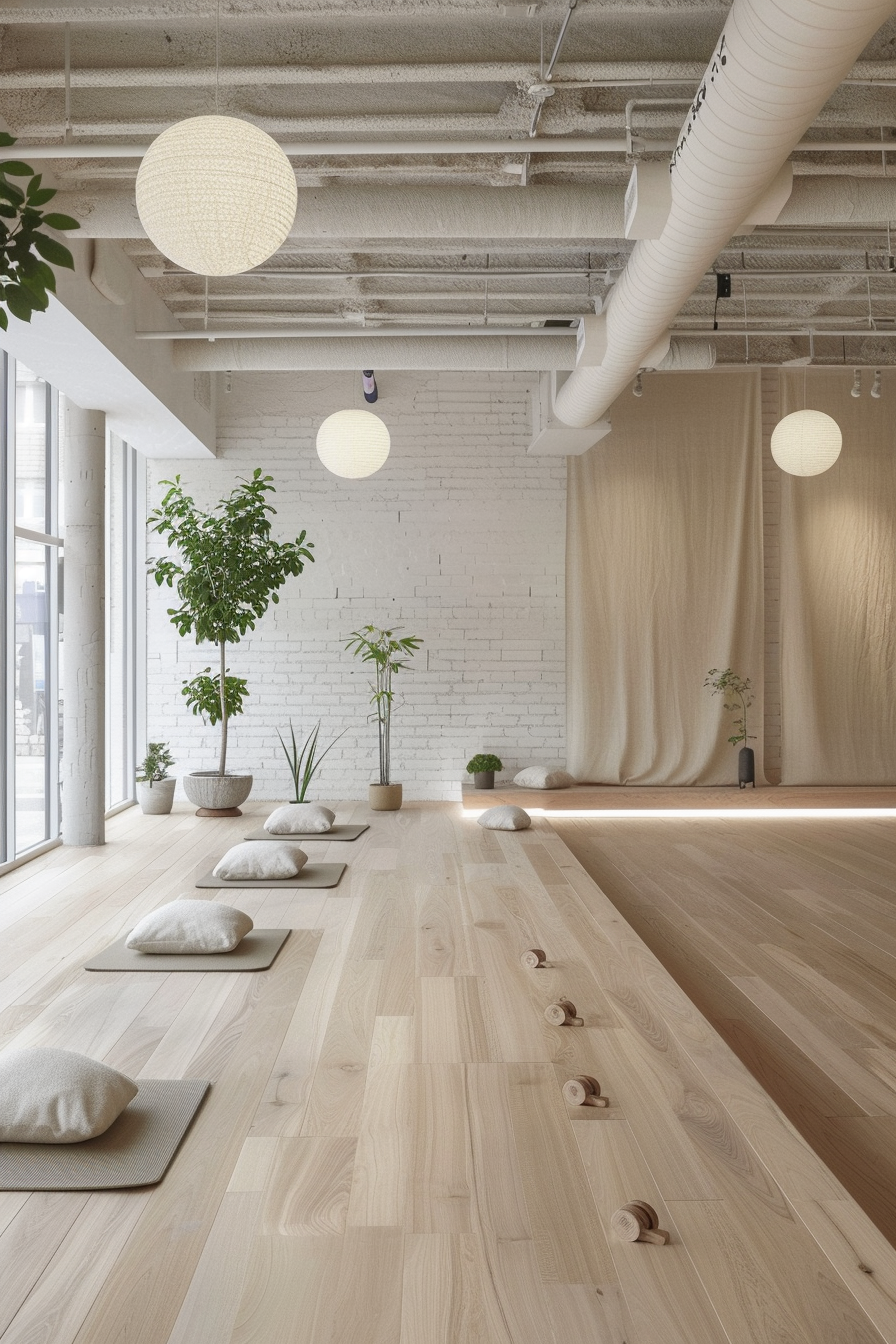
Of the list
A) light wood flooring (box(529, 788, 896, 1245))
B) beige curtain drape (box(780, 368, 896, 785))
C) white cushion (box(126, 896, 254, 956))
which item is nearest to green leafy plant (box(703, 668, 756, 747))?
beige curtain drape (box(780, 368, 896, 785))

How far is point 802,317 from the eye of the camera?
654 cm

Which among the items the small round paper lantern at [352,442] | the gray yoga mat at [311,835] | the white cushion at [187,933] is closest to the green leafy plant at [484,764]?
the gray yoga mat at [311,835]

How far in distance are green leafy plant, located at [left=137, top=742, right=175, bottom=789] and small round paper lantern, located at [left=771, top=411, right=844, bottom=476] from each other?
177 inches

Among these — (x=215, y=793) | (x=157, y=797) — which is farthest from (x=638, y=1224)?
(x=157, y=797)

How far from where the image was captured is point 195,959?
11.6ft

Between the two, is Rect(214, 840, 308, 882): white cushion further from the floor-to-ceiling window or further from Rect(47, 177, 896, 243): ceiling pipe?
Rect(47, 177, 896, 243): ceiling pipe

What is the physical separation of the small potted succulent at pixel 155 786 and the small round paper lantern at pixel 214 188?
5.01m

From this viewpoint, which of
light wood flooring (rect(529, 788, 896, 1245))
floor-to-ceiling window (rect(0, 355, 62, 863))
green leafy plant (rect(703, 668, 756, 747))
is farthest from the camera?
green leafy plant (rect(703, 668, 756, 747))

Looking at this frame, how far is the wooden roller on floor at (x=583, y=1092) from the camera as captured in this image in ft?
7.68

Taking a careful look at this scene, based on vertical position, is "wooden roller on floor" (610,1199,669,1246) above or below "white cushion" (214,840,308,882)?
below

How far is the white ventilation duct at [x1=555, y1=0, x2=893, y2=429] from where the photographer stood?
2.36 metres

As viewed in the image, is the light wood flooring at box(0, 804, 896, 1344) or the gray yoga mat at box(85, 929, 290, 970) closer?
the light wood flooring at box(0, 804, 896, 1344)

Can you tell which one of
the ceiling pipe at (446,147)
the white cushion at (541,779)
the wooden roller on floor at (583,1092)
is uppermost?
the ceiling pipe at (446,147)

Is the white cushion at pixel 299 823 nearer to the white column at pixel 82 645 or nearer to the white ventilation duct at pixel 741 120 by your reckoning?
the white column at pixel 82 645
